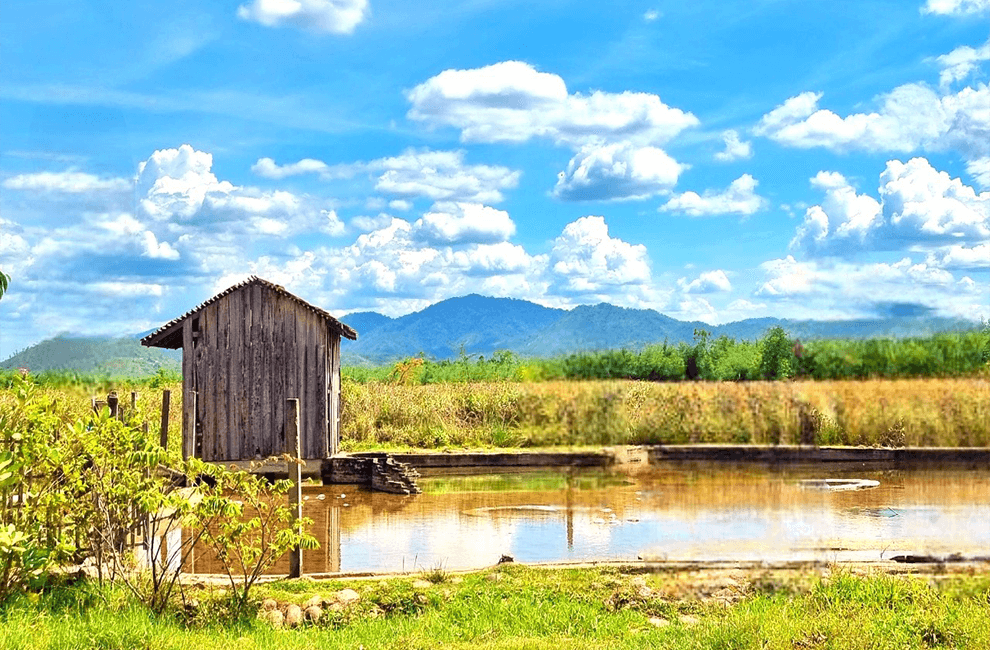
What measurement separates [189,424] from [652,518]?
970 centimetres

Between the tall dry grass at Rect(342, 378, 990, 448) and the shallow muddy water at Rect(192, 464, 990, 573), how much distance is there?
2.41 meters

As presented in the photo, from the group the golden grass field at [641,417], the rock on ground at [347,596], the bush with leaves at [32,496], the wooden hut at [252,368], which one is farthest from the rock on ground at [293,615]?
the golden grass field at [641,417]

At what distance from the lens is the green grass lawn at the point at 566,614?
23.2 feet

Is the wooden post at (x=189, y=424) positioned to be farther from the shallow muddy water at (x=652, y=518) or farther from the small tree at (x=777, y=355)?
the small tree at (x=777, y=355)

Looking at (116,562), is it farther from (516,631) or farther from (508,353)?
(508,353)

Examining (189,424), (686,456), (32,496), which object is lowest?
(686,456)

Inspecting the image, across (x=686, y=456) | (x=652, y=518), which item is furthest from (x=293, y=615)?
(x=686, y=456)

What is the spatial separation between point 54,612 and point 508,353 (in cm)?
3050

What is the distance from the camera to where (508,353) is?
37.9 metres

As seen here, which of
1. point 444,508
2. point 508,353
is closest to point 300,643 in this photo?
point 444,508

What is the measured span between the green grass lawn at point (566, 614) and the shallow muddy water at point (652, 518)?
59.5 inches

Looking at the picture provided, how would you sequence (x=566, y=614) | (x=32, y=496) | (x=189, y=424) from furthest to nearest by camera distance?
(x=189, y=424) < (x=32, y=496) < (x=566, y=614)

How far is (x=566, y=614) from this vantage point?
26.2 feet

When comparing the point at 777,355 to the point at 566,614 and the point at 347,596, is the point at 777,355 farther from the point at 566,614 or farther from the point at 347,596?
the point at 347,596
